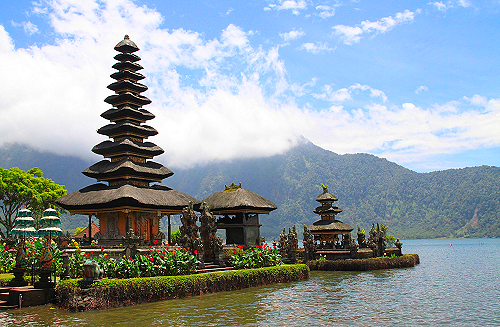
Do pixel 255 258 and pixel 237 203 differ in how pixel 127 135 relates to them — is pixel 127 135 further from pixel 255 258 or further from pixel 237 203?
pixel 255 258

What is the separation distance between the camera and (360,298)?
22.9m

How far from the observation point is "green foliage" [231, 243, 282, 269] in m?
28.2

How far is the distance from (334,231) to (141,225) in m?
23.3

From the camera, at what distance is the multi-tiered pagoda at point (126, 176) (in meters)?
31.9

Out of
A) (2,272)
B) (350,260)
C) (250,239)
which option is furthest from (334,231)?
(2,272)

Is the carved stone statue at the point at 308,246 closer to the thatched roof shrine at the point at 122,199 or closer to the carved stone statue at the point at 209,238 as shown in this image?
the thatched roof shrine at the point at 122,199

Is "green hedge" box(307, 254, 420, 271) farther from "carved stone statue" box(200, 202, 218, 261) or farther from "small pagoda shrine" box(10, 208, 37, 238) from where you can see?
"small pagoda shrine" box(10, 208, 37, 238)

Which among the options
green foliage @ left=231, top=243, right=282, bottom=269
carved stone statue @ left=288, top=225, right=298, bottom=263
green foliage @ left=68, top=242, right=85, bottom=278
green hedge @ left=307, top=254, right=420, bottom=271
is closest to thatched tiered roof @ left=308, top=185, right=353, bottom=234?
green hedge @ left=307, top=254, right=420, bottom=271

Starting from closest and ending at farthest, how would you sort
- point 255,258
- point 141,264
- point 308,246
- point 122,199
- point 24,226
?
point 141,264
point 24,226
point 255,258
point 122,199
point 308,246

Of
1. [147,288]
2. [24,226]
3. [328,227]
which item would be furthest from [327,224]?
[24,226]

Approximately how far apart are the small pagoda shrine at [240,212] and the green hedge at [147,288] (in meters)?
9.61

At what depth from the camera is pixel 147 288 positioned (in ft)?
67.8

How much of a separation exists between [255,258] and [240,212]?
852cm

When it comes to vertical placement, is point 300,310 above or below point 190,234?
below
